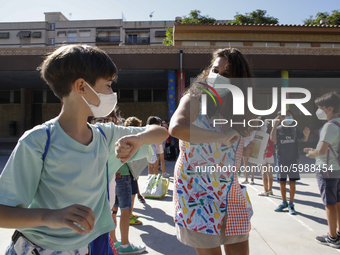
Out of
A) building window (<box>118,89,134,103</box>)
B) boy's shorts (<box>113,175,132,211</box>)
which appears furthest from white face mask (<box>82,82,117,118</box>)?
building window (<box>118,89,134,103</box>)

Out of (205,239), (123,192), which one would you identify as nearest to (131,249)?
(123,192)

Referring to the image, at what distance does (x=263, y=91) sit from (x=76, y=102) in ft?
69.0

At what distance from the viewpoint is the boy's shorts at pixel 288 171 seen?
16.0 ft

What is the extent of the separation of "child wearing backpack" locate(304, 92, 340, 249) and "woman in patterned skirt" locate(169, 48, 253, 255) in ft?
7.39

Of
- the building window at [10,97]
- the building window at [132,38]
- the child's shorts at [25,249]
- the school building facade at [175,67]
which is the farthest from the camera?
the building window at [132,38]

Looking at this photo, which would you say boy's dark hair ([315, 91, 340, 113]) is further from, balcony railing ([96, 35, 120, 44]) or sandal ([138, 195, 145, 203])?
balcony railing ([96, 35, 120, 44])

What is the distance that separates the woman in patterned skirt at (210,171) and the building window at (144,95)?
20.4 meters

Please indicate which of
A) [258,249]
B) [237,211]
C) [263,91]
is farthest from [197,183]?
[263,91]

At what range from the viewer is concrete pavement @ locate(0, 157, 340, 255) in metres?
3.52

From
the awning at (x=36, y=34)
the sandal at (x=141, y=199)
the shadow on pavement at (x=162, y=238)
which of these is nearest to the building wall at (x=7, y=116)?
the sandal at (x=141, y=199)

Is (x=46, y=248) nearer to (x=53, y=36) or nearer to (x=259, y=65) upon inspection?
(x=259, y=65)

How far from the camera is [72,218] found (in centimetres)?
100

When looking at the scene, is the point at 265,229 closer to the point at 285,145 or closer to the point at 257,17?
the point at 285,145

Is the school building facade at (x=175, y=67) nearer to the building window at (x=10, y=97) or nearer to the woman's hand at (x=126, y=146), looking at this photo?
the building window at (x=10, y=97)
